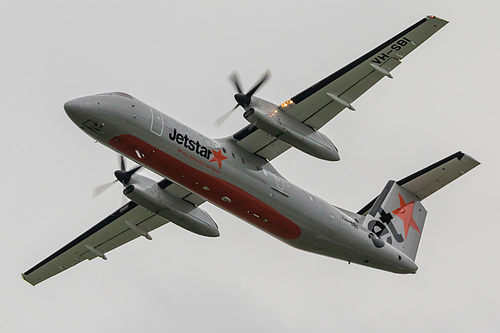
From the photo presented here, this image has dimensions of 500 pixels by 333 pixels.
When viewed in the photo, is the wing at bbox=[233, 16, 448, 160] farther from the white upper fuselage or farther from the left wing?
the left wing

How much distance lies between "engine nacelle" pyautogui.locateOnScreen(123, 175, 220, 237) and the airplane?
34mm

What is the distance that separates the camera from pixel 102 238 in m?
31.8

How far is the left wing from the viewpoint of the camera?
3097 centimetres

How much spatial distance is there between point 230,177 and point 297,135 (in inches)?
94.1

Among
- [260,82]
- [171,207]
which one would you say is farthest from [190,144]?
[171,207]

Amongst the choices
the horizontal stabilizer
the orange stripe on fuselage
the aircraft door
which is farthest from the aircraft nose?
the horizontal stabilizer

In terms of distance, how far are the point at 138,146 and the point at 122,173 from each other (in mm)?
3752

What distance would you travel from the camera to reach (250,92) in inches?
1036

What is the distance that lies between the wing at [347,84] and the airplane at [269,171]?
0.03 m

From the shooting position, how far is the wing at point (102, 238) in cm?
3097

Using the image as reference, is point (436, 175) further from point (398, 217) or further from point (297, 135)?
point (297, 135)

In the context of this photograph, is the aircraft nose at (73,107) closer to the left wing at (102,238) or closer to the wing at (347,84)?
the wing at (347,84)

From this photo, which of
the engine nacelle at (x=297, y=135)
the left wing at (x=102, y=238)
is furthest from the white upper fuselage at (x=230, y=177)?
the left wing at (x=102, y=238)

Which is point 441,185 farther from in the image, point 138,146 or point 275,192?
point 138,146
